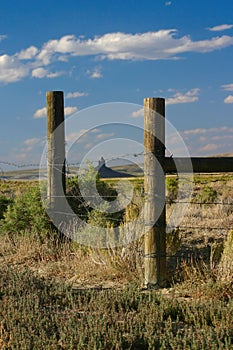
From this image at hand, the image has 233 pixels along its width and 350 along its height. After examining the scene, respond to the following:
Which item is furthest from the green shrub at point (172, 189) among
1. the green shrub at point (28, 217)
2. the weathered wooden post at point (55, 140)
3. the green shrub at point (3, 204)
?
the weathered wooden post at point (55, 140)

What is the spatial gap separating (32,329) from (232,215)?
8894 millimetres

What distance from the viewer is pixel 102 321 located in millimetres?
5559

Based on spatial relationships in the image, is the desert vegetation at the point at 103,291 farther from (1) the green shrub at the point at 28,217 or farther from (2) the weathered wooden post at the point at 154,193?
(2) the weathered wooden post at the point at 154,193

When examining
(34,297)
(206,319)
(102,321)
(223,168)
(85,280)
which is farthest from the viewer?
(85,280)

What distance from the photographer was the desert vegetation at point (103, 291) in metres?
5.30

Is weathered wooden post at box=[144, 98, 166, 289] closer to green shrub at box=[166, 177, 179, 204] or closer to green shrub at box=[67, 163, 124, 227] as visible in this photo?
green shrub at box=[67, 163, 124, 227]

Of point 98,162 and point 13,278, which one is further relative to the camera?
point 98,162

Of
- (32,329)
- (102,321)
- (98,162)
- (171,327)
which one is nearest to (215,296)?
(171,327)

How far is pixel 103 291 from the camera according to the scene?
22.5 feet

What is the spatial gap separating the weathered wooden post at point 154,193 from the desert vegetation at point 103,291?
0.30 m

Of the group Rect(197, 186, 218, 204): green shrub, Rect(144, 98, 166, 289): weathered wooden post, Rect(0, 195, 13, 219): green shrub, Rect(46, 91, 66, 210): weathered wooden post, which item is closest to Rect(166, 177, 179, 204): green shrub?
Rect(197, 186, 218, 204): green shrub

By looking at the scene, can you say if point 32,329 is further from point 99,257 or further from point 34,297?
point 99,257

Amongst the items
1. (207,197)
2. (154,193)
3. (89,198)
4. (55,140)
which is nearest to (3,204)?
(89,198)

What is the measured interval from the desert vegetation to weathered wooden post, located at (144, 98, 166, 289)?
296 millimetres
